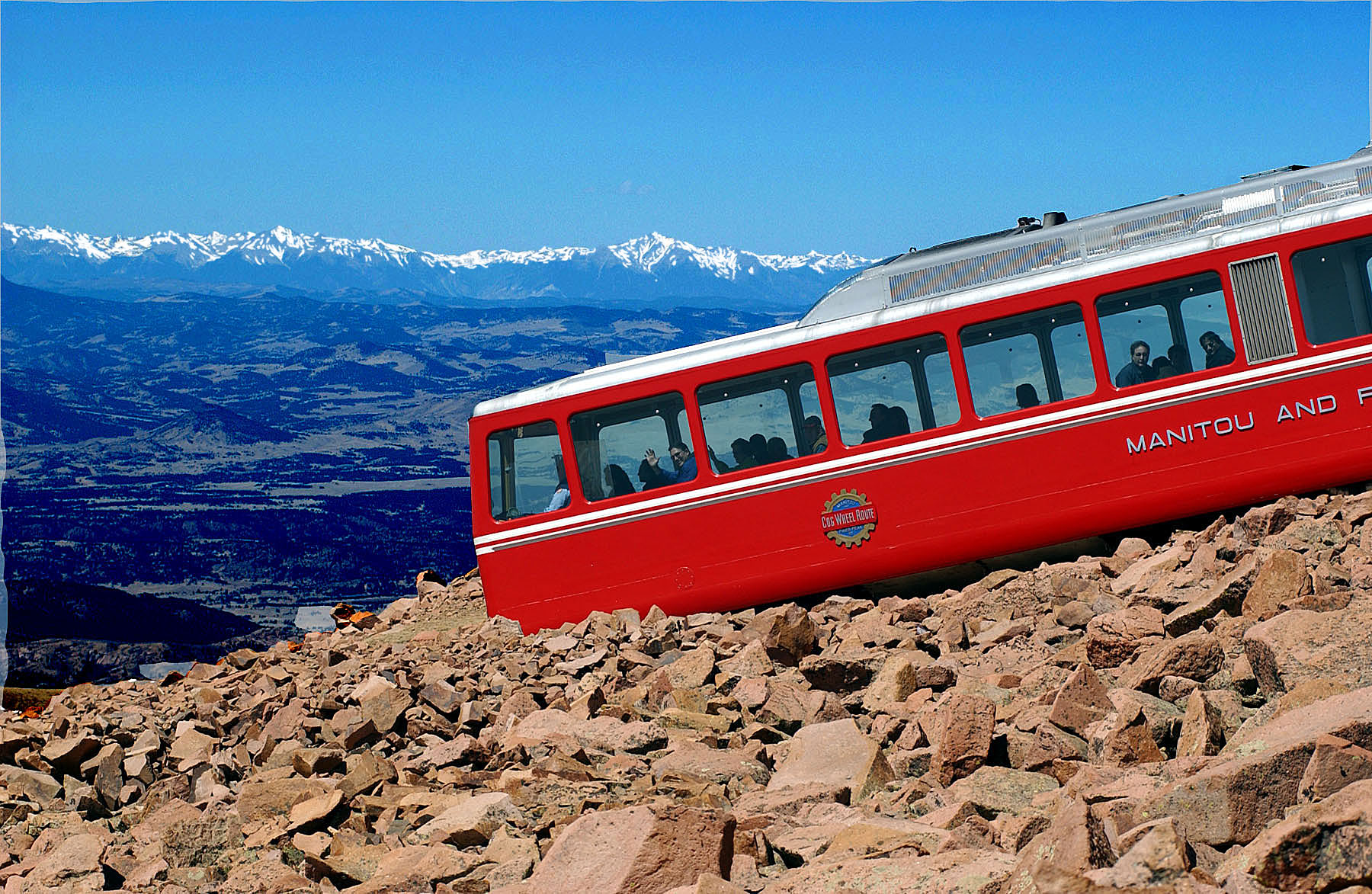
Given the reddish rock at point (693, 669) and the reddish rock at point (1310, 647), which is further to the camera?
the reddish rock at point (693, 669)

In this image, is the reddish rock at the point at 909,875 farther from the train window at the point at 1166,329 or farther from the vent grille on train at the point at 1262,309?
the vent grille on train at the point at 1262,309

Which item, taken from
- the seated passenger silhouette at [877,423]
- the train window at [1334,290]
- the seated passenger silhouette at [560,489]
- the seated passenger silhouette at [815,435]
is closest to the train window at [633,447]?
the seated passenger silhouette at [560,489]

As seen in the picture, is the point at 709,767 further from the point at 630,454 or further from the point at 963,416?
the point at 630,454

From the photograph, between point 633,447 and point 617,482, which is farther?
point 617,482

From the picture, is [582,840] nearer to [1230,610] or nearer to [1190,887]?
[1190,887]

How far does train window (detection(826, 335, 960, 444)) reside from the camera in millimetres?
14039

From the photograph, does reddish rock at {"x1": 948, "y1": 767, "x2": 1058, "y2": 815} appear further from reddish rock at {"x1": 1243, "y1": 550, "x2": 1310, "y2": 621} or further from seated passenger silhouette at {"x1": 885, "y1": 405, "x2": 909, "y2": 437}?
seated passenger silhouette at {"x1": 885, "y1": 405, "x2": 909, "y2": 437}

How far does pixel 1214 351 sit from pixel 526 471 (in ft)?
25.3

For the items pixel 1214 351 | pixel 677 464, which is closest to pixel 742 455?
pixel 677 464

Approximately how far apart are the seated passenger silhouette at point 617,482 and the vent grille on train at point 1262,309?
6787mm

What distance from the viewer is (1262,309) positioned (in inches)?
520

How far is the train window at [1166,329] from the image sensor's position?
13.4m

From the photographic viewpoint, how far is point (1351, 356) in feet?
42.8

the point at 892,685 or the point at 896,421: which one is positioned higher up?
the point at 896,421
